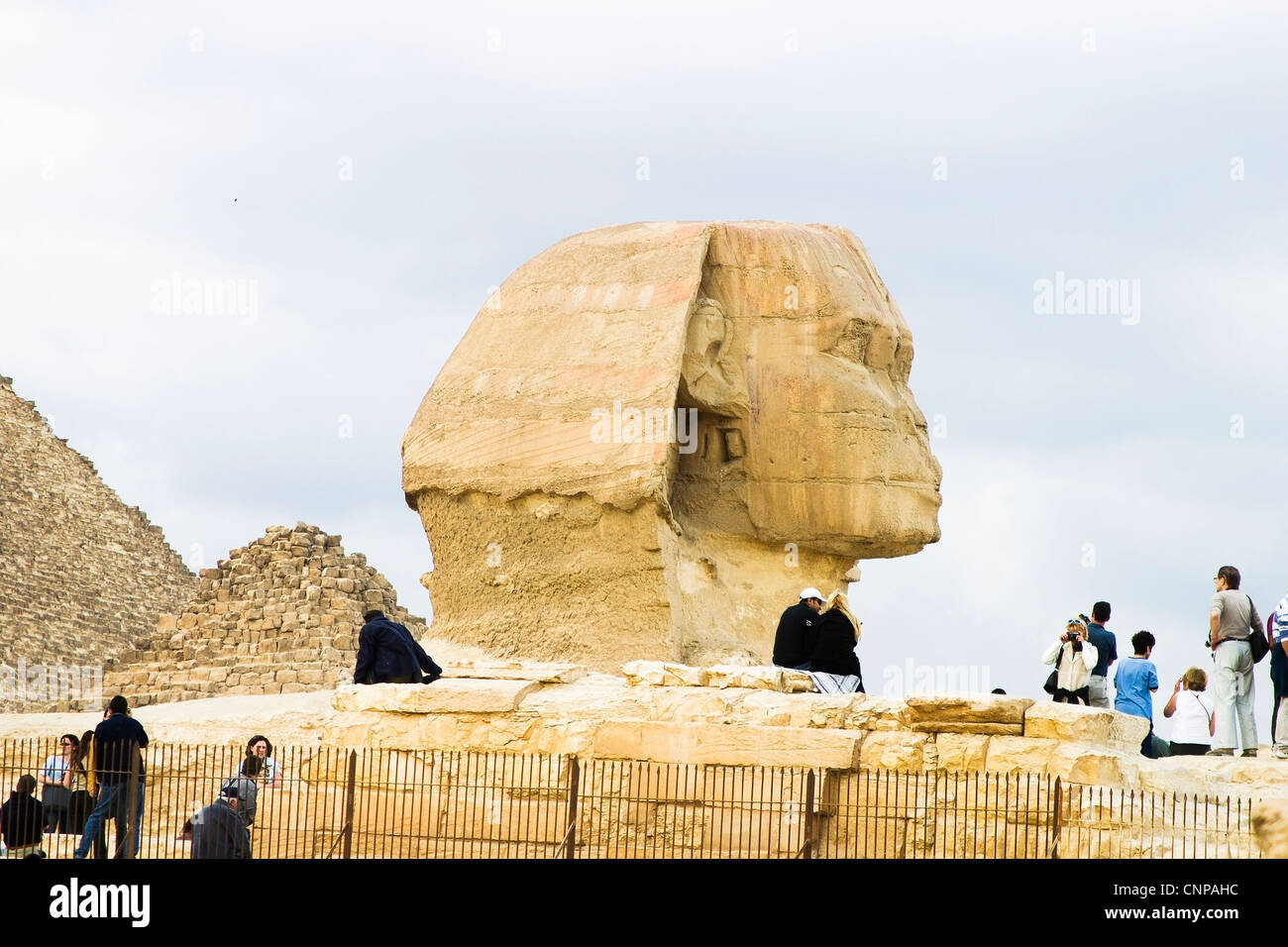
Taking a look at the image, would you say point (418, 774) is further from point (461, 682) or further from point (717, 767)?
point (717, 767)

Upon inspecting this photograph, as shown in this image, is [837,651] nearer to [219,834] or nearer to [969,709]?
[969,709]

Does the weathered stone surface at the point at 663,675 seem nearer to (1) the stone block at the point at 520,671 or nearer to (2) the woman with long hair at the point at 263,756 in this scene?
(1) the stone block at the point at 520,671

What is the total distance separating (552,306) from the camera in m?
13.2

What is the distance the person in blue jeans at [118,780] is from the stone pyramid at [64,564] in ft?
215

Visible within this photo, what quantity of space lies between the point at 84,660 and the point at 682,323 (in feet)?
238

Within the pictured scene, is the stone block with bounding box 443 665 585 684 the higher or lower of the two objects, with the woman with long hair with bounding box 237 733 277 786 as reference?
higher

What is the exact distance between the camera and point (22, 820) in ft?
37.5

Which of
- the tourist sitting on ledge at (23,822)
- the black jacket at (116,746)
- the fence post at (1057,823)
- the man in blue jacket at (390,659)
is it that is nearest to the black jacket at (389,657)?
the man in blue jacket at (390,659)

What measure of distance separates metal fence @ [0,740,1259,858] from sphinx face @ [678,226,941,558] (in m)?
2.41

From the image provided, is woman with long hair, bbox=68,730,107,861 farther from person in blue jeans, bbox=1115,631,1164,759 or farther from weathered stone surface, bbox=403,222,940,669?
person in blue jeans, bbox=1115,631,1164,759

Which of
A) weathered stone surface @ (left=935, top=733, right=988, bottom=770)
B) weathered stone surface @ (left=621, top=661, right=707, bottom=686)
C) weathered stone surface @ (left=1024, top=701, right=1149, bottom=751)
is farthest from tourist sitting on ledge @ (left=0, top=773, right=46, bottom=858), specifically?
weathered stone surface @ (left=1024, top=701, right=1149, bottom=751)

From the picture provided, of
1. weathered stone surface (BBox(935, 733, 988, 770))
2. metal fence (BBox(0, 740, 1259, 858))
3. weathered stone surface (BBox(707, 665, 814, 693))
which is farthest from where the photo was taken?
weathered stone surface (BBox(707, 665, 814, 693))

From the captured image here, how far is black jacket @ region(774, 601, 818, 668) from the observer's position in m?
11.9

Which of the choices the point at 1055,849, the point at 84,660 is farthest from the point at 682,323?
the point at 84,660
